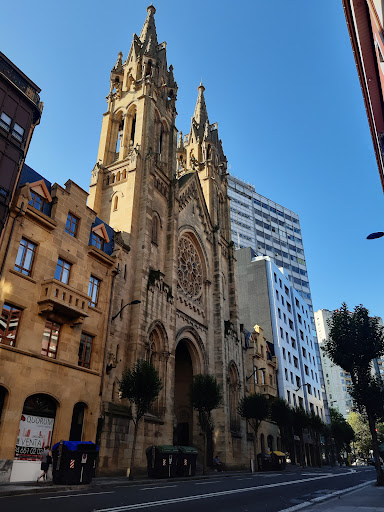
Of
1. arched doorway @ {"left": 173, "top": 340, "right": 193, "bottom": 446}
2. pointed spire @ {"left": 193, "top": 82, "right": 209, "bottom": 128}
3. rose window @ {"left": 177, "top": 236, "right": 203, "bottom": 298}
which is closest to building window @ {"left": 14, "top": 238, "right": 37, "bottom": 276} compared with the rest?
rose window @ {"left": 177, "top": 236, "right": 203, "bottom": 298}

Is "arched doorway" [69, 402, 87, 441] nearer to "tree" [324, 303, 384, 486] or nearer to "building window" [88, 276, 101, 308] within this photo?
"building window" [88, 276, 101, 308]

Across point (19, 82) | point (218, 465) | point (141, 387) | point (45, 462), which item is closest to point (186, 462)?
point (141, 387)

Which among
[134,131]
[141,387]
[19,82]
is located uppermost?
[134,131]

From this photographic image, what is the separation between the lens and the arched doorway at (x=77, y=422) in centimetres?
1998

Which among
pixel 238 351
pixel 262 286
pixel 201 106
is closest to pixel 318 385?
pixel 262 286

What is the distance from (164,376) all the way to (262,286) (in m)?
35.5

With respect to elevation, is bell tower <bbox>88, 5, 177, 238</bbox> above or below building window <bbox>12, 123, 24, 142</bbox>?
above

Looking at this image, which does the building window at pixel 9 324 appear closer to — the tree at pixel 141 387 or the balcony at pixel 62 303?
the balcony at pixel 62 303

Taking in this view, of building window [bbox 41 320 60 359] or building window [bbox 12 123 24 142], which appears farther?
building window [bbox 12 123 24 142]

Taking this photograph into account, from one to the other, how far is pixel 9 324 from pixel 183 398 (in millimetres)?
20181

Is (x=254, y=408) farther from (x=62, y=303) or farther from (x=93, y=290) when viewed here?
(x=62, y=303)

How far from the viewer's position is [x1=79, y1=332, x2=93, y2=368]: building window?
21.7 metres

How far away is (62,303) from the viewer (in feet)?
64.7

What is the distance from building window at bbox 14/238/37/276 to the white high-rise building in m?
74.7
